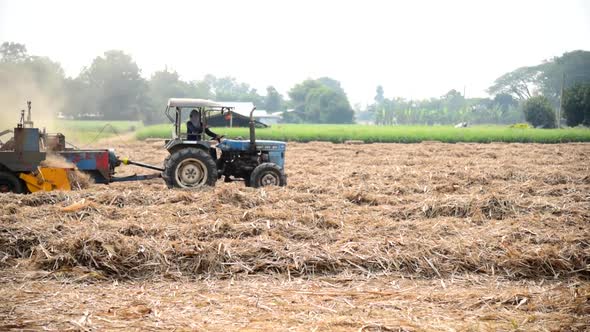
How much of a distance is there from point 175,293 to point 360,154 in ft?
63.6

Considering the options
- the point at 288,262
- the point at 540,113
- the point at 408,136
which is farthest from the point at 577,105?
the point at 288,262

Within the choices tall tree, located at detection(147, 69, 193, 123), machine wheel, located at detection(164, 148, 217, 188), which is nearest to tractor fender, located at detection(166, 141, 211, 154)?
machine wheel, located at detection(164, 148, 217, 188)

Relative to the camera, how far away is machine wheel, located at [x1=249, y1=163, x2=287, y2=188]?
11539 millimetres

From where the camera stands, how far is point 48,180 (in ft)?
34.9

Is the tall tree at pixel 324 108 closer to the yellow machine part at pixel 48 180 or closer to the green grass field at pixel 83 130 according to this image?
the green grass field at pixel 83 130

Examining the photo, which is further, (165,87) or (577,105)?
(165,87)

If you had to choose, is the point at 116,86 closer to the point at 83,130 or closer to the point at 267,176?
the point at 83,130

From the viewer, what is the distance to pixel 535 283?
6082mm

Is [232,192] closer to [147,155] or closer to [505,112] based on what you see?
[147,155]

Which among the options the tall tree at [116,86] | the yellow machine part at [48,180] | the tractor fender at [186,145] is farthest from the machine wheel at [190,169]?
the tall tree at [116,86]

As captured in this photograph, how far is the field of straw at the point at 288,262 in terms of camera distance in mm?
4945

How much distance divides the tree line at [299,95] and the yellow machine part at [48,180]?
1139 centimetres

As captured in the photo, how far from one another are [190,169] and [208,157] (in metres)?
0.42

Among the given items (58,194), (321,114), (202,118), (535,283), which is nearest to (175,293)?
(535,283)
